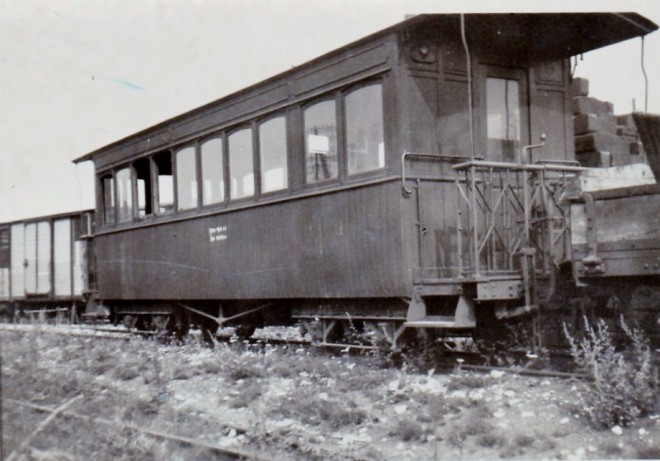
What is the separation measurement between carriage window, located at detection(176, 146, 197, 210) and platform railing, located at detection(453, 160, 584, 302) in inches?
169

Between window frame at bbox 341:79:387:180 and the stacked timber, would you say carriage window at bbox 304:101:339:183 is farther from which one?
the stacked timber

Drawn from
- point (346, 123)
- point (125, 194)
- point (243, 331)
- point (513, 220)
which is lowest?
point (243, 331)

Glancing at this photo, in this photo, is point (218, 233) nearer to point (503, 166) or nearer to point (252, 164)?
point (252, 164)

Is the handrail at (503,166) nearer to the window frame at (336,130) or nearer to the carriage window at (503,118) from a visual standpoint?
the carriage window at (503,118)

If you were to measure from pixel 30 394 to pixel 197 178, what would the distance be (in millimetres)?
4178

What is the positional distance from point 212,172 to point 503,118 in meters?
4.01

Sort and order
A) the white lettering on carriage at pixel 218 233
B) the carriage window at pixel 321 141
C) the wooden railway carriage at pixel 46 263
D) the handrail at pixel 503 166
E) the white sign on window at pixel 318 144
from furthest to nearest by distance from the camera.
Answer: the wooden railway carriage at pixel 46 263
the white lettering on carriage at pixel 218 233
the white sign on window at pixel 318 144
the carriage window at pixel 321 141
the handrail at pixel 503 166

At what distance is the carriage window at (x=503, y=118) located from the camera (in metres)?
8.03

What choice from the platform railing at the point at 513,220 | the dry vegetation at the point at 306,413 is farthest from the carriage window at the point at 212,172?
the platform railing at the point at 513,220

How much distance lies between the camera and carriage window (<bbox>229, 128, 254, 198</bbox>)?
937 cm

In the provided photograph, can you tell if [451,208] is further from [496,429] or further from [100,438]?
[100,438]

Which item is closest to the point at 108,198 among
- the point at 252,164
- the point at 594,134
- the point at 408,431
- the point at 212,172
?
the point at 212,172

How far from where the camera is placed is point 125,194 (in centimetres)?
1236

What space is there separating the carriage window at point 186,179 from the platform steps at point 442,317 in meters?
4.38
